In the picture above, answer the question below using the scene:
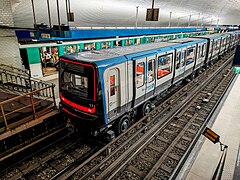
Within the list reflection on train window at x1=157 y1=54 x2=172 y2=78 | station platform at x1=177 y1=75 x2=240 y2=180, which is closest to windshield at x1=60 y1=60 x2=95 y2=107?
station platform at x1=177 y1=75 x2=240 y2=180

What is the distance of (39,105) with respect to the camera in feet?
20.2

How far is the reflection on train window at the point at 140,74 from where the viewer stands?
6074mm

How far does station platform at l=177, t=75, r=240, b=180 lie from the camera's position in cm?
441

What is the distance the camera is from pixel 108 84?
16.4 ft

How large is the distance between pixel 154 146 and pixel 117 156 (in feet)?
4.21

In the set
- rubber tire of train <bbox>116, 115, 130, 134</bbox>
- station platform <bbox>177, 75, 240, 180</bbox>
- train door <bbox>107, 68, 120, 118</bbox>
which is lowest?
station platform <bbox>177, 75, 240, 180</bbox>

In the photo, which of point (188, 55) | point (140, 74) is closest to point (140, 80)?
point (140, 74)

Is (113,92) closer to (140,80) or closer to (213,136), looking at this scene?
(140,80)

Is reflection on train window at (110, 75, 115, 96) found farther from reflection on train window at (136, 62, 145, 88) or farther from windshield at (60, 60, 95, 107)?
reflection on train window at (136, 62, 145, 88)

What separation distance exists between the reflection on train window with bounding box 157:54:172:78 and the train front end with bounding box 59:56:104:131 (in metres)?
3.54

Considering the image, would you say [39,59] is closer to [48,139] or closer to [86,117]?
[48,139]

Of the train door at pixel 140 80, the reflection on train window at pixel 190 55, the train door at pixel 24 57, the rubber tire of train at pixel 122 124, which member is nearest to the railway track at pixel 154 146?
the rubber tire of train at pixel 122 124

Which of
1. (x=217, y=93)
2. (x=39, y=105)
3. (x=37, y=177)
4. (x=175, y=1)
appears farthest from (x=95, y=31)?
(x=175, y=1)

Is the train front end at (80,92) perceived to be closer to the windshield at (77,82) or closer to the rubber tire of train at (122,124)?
the windshield at (77,82)
